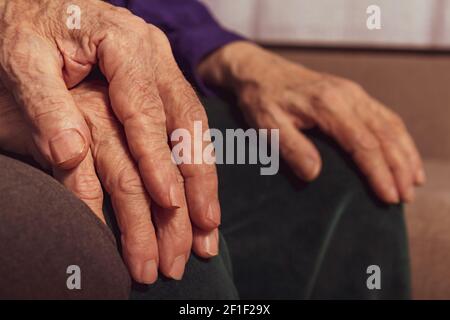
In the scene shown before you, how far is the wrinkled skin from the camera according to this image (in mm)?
319

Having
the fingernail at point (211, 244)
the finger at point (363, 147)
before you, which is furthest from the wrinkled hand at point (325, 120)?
the fingernail at point (211, 244)

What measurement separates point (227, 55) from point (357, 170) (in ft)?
0.66

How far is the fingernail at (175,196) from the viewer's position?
0.33 m

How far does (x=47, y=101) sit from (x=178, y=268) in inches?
4.9

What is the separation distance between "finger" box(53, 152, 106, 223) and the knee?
2 cm

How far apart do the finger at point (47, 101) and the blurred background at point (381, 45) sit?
23.2 inches

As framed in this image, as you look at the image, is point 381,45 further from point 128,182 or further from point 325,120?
point 128,182

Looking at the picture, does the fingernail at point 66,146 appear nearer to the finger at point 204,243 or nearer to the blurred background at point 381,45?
the finger at point 204,243

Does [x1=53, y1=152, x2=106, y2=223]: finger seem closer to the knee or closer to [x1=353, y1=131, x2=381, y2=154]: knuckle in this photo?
the knee

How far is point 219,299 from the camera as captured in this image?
371mm

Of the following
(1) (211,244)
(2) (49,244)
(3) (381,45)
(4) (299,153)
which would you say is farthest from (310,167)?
(3) (381,45)

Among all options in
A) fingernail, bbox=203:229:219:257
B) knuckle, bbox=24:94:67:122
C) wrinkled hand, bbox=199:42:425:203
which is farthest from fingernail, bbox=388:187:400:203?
knuckle, bbox=24:94:67:122

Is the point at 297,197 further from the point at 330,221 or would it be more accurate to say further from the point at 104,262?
the point at 104,262

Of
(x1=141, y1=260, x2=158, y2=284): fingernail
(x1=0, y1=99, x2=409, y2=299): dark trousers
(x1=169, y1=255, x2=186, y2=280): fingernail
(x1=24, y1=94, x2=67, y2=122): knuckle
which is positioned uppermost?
(x1=24, y1=94, x2=67, y2=122): knuckle
